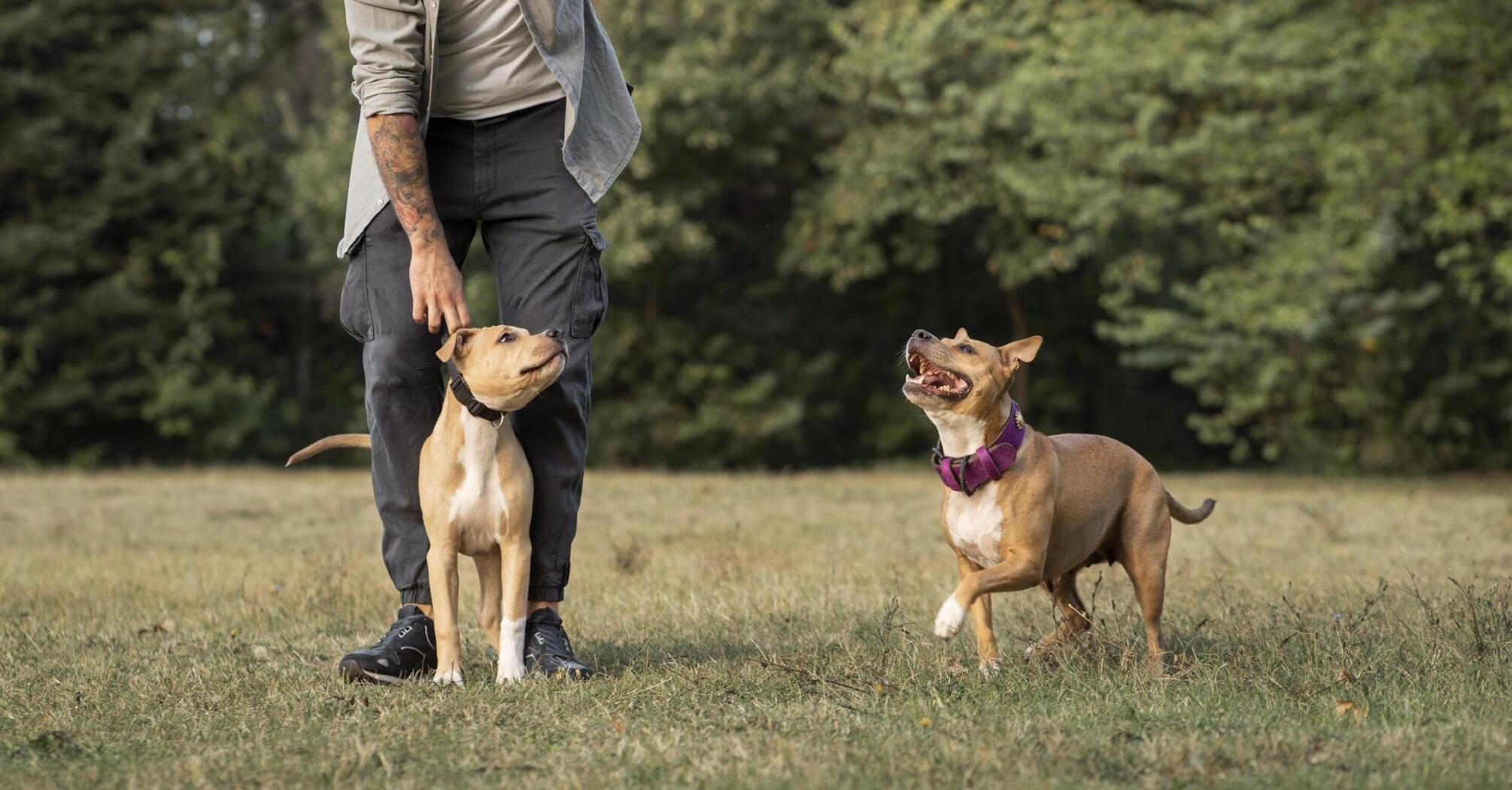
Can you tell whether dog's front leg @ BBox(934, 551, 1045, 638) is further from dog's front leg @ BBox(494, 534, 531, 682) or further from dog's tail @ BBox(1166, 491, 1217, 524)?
dog's front leg @ BBox(494, 534, 531, 682)

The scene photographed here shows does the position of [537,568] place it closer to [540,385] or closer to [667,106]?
[540,385]

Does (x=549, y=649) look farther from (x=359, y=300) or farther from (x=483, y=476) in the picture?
(x=359, y=300)

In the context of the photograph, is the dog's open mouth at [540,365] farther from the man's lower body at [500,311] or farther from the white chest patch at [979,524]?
the white chest patch at [979,524]

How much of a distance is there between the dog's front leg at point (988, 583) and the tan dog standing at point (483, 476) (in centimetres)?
120

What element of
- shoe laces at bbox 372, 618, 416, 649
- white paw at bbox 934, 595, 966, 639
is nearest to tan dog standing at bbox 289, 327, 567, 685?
shoe laces at bbox 372, 618, 416, 649

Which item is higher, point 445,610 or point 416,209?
point 416,209

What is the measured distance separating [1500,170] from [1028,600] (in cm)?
1014

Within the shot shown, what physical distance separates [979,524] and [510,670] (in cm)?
142

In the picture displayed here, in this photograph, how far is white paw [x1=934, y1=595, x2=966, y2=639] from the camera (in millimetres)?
4078

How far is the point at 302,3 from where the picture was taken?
76.5 ft

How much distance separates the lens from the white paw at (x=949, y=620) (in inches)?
161

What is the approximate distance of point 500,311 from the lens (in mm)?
4551

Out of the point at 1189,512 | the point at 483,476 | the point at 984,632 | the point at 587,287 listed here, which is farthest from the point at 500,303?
the point at 1189,512

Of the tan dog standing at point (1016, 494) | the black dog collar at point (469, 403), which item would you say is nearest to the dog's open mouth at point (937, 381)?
the tan dog standing at point (1016, 494)
